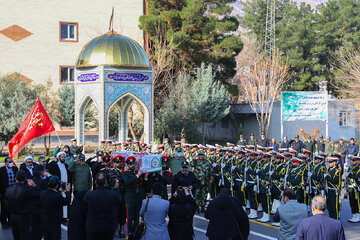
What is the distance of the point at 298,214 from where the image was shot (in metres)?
8.17

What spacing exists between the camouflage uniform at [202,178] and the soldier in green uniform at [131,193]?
137 inches

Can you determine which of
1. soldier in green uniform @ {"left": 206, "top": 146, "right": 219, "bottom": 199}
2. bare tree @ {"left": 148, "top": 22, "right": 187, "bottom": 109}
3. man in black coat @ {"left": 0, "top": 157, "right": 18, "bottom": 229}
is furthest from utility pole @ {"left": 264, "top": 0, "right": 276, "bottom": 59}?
man in black coat @ {"left": 0, "top": 157, "right": 18, "bottom": 229}

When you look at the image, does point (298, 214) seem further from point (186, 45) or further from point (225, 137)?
point (225, 137)

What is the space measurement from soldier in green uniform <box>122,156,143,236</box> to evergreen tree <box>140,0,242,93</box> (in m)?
26.4

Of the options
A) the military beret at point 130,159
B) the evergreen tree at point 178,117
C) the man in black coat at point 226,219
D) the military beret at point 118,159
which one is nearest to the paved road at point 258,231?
the military beret at point 118,159

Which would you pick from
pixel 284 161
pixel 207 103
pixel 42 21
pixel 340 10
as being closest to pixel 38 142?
pixel 42 21

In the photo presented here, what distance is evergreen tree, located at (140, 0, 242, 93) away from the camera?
38394mm

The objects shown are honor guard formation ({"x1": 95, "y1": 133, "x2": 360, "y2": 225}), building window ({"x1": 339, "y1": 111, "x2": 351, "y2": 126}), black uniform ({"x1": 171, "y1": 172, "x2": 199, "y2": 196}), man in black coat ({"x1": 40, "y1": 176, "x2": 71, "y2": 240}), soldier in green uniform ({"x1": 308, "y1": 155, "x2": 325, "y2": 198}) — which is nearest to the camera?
man in black coat ({"x1": 40, "y1": 176, "x2": 71, "y2": 240})

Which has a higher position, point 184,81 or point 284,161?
point 184,81

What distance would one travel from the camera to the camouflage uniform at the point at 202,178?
49.2 feet

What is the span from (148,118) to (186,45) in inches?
579

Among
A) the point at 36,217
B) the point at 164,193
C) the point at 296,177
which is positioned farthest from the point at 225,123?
the point at 36,217

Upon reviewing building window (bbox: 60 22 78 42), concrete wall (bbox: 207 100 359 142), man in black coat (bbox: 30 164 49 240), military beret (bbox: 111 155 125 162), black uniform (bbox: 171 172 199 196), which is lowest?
man in black coat (bbox: 30 164 49 240)

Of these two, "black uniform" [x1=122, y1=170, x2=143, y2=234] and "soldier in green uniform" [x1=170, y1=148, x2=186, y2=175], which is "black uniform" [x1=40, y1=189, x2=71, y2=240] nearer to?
"black uniform" [x1=122, y1=170, x2=143, y2=234]
